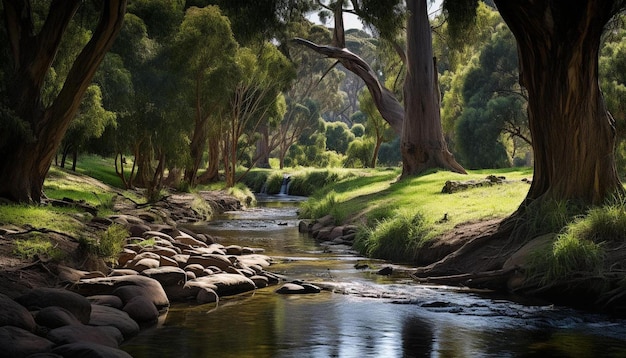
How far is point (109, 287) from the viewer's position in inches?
388

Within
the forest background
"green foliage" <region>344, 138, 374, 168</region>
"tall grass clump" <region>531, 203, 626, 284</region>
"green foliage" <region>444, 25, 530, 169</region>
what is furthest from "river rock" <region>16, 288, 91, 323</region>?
"green foliage" <region>344, 138, 374, 168</region>

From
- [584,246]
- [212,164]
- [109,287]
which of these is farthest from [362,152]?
[109,287]

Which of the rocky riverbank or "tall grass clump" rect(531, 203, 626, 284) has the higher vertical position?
"tall grass clump" rect(531, 203, 626, 284)

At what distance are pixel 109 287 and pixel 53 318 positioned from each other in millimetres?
2310

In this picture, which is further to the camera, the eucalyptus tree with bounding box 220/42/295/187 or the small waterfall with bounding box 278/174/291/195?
the small waterfall with bounding box 278/174/291/195

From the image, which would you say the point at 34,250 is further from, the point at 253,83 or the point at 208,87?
the point at 253,83

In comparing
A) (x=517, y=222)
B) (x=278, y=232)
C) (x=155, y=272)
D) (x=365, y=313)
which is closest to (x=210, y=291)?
(x=155, y=272)

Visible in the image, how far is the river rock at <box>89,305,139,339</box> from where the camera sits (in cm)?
820

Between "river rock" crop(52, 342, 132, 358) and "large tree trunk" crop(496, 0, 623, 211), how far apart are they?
27.8ft

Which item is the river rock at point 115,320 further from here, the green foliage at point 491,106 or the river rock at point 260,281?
the green foliage at point 491,106

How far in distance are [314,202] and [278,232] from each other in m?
6.07

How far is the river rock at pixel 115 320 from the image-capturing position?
26.9 ft

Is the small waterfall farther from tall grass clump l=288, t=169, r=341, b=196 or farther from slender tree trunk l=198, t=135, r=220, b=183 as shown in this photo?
slender tree trunk l=198, t=135, r=220, b=183

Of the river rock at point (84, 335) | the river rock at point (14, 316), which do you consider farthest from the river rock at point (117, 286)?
the river rock at point (14, 316)
